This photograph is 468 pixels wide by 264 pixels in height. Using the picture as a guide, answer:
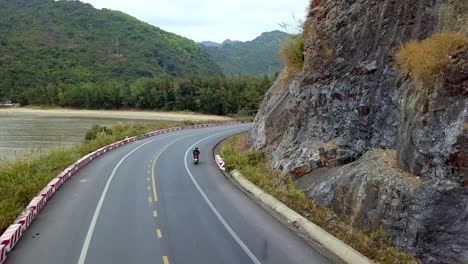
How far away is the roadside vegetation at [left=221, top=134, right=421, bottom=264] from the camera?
11070mm

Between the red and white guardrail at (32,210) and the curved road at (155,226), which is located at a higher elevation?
the red and white guardrail at (32,210)

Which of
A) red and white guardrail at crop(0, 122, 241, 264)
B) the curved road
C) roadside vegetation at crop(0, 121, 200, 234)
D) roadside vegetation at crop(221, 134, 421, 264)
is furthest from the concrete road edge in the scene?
roadside vegetation at crop(0, 121, 200, 234)

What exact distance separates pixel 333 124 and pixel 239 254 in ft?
27.8

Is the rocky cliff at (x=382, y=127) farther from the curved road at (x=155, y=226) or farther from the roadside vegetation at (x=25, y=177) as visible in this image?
the roadside vegetation at (x=25, y=177)

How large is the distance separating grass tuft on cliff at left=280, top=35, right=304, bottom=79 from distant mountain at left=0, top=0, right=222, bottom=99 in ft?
353

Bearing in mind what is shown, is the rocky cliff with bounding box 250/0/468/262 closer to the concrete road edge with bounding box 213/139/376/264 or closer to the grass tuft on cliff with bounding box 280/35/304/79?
the concrete road edge with bounding box 213/139/376/264

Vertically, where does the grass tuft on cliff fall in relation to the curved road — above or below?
above

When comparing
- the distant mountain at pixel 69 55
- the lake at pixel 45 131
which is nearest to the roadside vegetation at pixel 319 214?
the lake at pixel 45 131

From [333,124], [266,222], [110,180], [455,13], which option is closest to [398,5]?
[455,13]

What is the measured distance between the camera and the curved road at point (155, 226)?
39.3 feet

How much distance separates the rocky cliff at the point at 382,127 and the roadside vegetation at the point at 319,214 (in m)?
0.28

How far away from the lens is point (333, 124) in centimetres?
1869

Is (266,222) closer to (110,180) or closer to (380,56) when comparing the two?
(380,56)

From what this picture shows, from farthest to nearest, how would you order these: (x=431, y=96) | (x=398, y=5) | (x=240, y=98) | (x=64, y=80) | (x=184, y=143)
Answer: (x=64, y=80) → (x=240, y=98) → (x=184, y=143) → (x=398, y=5) → (x=431, y=96)
